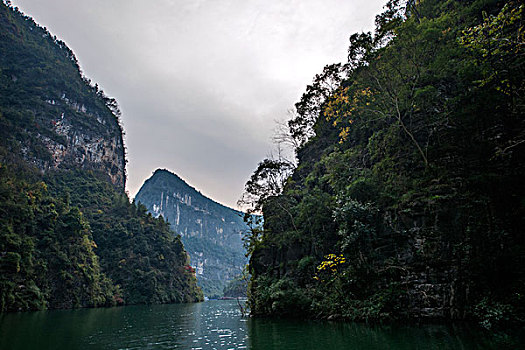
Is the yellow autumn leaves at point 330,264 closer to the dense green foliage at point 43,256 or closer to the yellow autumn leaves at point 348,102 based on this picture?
the yellow autumn leaves at point 348,102

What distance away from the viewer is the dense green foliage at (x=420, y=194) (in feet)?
32.7

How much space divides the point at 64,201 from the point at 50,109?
33095 millimetres

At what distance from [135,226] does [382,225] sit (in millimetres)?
55139

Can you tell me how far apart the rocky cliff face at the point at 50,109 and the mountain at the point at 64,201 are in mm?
254

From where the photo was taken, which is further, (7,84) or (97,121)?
(97,121)

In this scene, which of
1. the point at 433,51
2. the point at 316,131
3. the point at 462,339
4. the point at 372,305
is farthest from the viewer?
the point at 316,131

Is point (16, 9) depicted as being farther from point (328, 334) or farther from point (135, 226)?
point (328, 334)

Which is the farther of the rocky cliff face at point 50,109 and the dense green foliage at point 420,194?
the rocky cliff face at point 50,109

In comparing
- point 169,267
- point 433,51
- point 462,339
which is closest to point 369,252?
point 462,339

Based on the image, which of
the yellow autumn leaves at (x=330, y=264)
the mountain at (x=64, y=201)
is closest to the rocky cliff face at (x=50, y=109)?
the mountain at (x=64, y=201)

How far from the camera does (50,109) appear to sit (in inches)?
2618

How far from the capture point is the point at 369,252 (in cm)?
1377

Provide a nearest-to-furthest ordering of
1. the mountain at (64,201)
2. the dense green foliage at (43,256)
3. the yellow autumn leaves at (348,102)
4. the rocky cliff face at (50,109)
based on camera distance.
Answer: the yellow autumn leaves at (348,102) → the dense green foliage at (43,256) → the mountain at (64,201) → the rocky cliff face at (50,109)

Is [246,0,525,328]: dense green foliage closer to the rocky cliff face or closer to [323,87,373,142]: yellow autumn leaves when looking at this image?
[323,87,373,142]: yellow autumn leaves
